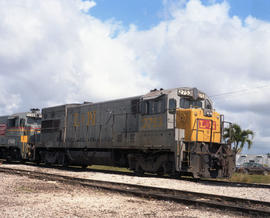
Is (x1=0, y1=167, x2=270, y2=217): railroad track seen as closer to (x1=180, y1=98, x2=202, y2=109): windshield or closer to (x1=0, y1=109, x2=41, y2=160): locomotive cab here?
(x1=180, y1=98, x2=202, y2=109): windshield

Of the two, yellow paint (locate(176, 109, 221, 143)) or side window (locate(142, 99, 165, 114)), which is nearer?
yellow paint (locate(176, 109, 221, 143))

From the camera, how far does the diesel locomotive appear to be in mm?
11914

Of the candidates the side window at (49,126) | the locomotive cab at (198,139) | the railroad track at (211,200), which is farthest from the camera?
the side window at (49,126)

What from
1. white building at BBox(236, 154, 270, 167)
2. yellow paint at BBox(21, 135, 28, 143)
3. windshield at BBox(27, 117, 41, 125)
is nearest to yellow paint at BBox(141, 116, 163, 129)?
yellow paint at BBox(21, 135, 28, 143)

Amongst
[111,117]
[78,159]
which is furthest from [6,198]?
[78,159]

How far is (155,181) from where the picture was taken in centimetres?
1098

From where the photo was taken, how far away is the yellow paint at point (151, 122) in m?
12.7

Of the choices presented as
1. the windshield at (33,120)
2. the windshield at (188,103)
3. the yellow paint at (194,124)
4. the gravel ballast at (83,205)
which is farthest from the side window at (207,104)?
the windshield at (33,120)

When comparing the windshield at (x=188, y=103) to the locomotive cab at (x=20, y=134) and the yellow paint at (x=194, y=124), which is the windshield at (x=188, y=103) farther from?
the locomotive cab at (x=20, y=134)

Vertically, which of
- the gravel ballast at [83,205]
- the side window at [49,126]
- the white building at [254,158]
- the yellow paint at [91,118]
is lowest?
the white building at [254,158]

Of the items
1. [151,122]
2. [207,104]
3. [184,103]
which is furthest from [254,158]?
[151,122]

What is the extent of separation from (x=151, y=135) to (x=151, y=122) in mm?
559

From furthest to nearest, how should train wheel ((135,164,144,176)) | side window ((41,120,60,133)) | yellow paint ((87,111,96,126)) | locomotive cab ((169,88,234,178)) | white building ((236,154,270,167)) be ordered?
white building ((236,154,270,167))
side window ((41,120,60,133))
yellow paint ((87,111,96,126))
train wheel ((135,164,144,176))
locomotive cab ((169,88,234,178))

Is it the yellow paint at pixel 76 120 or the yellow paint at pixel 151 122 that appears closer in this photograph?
the yellow paint at pixel 151 122
